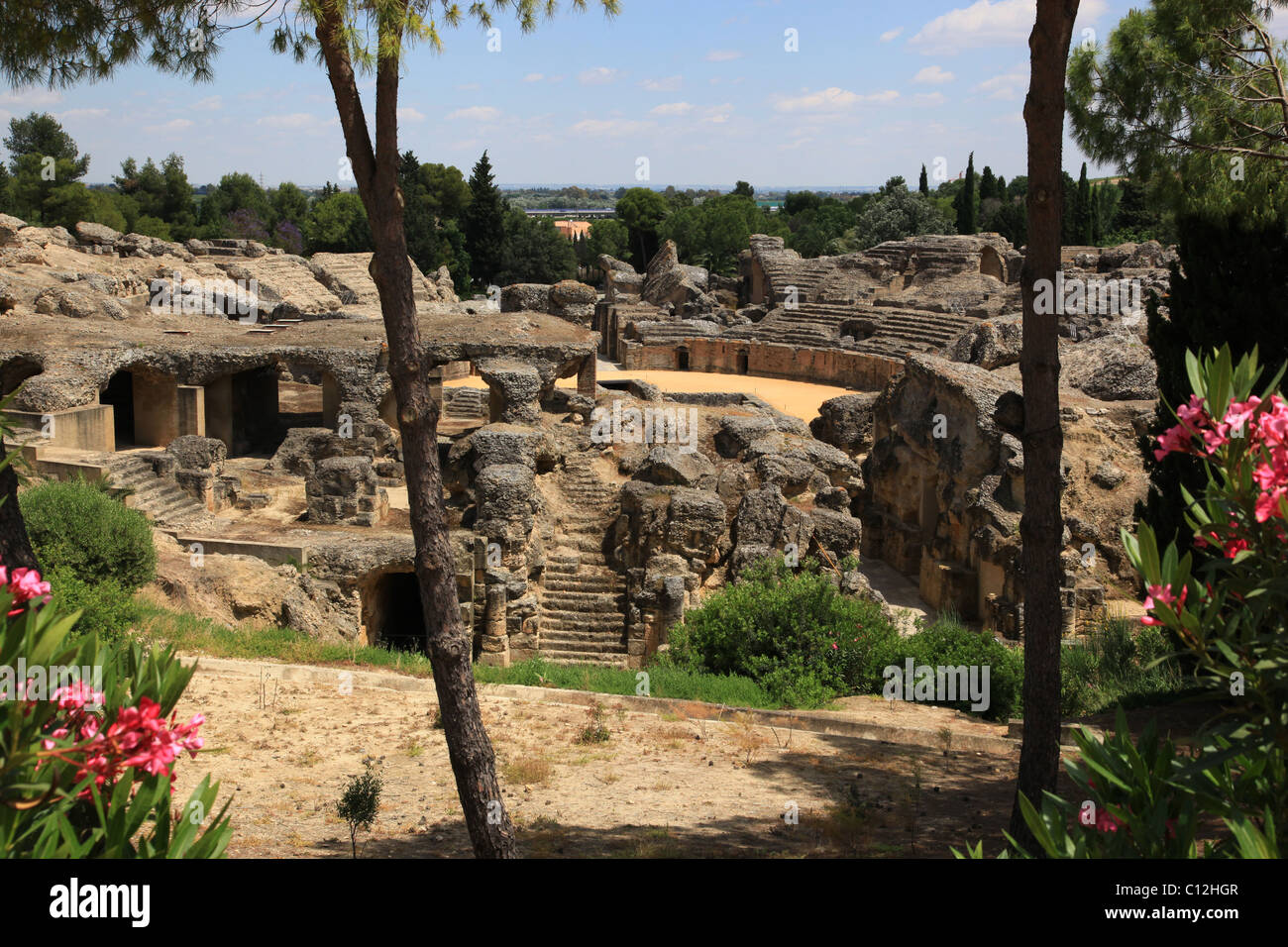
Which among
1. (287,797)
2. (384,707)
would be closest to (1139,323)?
(384,707)

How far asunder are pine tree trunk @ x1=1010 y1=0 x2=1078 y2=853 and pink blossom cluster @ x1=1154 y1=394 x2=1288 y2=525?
1889 millimetres

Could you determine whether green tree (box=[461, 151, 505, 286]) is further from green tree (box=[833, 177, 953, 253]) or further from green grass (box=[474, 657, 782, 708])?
green grass (box=[474, 657, 782, 708])

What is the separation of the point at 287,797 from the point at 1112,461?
13584 millimetres

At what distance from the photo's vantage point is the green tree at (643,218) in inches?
2633

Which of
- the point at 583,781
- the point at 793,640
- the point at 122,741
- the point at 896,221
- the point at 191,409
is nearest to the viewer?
the point at 122,741

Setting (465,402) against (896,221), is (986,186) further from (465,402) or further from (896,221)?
(465,402)

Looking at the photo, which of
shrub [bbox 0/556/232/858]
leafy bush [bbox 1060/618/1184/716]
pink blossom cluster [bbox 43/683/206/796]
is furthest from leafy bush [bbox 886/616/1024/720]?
pink blossom cluster [bbox 43/683/206/796]

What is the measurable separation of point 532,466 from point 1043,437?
11281mm

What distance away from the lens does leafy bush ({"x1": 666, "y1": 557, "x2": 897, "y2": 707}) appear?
11.5 metres

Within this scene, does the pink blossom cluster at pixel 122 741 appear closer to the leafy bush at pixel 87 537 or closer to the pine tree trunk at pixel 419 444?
the pine tree trunk at pixel 419 444

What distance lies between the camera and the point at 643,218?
6681 cm

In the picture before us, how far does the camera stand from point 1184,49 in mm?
9555

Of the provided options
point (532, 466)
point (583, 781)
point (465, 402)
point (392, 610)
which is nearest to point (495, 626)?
point (392, 610)
